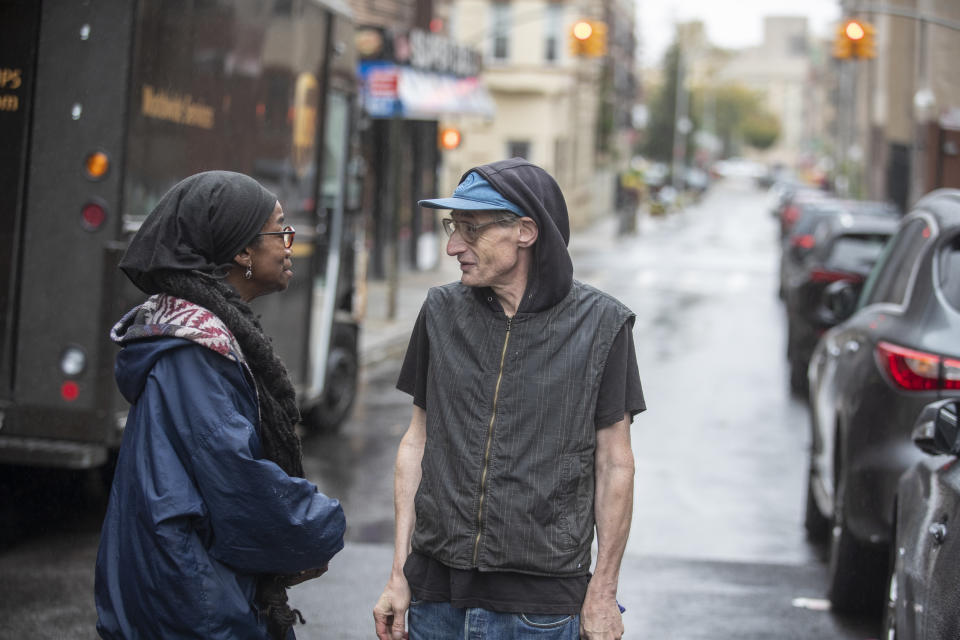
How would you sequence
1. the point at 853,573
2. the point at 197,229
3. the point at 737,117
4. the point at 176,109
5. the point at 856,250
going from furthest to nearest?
1. the point at 737,117
2. the point at 856,250
3. the point at 176,109
4. the point at 853,573
5. the point at 197,229

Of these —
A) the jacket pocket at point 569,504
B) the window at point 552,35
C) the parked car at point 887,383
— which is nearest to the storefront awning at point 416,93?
the parked car at point 887,383

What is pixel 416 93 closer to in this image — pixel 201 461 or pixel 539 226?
pixel 539 226

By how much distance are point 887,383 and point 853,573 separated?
102 centimetres

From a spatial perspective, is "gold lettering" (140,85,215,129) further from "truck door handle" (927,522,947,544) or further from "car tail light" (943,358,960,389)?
"truck door handle" (927,522,947,544)

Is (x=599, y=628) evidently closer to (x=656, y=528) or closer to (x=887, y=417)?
(x=887, y=417)

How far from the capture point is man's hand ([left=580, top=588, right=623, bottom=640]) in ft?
10.4

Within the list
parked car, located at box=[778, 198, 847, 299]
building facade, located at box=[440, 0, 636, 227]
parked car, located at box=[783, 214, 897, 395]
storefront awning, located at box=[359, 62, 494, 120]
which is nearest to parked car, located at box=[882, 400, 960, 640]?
parked car, located at box=[783, 214, 897, 395]

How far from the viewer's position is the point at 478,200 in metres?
3.23

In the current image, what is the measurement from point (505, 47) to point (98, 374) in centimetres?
3935

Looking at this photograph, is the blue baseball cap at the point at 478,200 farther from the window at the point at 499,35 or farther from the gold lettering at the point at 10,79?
the window at the point at 499,35

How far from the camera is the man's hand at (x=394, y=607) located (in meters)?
3.28

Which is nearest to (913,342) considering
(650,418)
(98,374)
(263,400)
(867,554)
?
(867,554)

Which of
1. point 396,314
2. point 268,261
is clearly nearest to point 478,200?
point 268,261

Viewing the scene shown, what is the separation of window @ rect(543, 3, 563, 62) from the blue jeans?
140ft
